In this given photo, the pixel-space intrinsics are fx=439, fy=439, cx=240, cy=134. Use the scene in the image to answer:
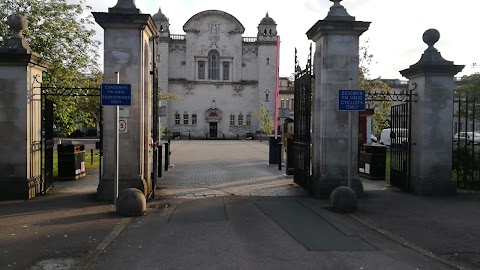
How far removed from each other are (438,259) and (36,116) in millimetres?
9474

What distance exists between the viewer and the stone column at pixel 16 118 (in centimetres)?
1038

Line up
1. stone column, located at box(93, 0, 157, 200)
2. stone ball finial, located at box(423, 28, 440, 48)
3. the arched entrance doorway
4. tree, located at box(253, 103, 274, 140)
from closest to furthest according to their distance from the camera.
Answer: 1. stone column, located at box(93, 0, 157, 200)
2. stone ball finial, located at box(423, 28, 440, 48)
3. tree, located at box(253, 103, 274, 140)
4. the arched entrance doorway

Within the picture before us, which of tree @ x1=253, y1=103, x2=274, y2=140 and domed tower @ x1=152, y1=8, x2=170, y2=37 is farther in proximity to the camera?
domed tower @ x1=152, y1=8, x2=170, y2=37

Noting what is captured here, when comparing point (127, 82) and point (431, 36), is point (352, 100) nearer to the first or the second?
point (431, 36)

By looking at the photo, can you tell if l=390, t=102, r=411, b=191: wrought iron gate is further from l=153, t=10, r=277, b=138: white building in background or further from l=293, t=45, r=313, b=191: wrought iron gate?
l=153, t=10, r=277, b=138: white building in background

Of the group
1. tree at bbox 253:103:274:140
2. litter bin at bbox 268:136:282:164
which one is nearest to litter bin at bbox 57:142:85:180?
litter bin at bbox 268:136:282:164

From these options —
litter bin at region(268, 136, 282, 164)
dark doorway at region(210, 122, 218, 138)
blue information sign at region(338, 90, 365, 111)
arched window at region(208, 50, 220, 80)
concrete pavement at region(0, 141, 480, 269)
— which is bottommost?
concrete pavement at region(0, 141, 480, 269)

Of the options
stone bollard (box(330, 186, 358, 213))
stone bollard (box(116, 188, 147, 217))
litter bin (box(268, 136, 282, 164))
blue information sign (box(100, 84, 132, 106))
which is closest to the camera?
stone bollard (box(116, 188, 147, 217))

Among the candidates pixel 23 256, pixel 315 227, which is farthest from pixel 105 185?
pixel 315 227

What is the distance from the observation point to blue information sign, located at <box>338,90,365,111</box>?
32.1 ft

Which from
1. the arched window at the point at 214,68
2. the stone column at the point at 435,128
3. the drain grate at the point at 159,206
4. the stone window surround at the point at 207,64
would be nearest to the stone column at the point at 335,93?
the stone column at the point at 435,128

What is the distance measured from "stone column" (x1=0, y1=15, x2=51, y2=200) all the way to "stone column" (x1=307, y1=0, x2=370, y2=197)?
707 centimetres

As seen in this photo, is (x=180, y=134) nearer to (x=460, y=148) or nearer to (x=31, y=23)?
(x=31, y=23)

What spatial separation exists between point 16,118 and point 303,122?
7365 millimetres
